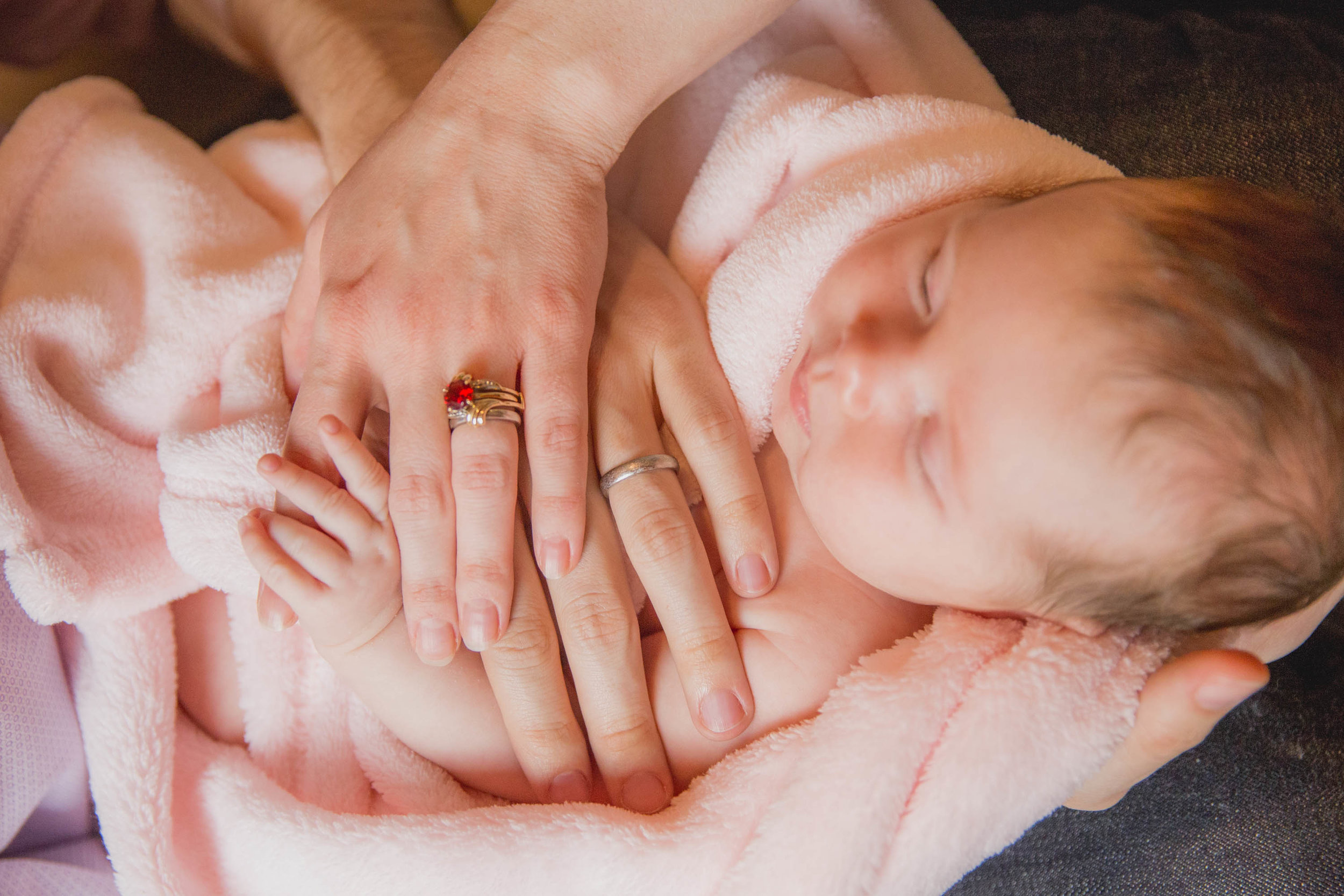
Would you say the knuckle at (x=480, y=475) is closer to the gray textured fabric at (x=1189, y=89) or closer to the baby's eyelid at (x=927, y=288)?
the baby's eyelid at (x=927, y=288)

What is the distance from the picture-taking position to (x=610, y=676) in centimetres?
95

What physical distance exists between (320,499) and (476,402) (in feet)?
0.60

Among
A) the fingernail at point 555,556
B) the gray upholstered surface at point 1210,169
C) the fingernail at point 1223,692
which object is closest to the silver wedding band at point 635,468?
the fingernail at point 555,556

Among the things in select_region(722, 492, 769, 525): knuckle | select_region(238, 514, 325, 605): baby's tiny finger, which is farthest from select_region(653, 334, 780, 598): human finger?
select_region(238, 514, 325, 605): baby's tiny finger

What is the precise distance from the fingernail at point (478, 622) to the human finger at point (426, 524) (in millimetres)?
14

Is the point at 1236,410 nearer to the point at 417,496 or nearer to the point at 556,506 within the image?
the point at 556,506

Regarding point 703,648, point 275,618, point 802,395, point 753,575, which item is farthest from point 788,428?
point 275,618

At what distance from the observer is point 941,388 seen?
2.84 ft

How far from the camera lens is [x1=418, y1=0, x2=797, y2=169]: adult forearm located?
3.34 feet

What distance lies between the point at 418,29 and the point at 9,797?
4.02ft

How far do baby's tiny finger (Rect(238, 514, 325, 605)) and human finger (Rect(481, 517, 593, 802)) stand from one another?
0.67ft

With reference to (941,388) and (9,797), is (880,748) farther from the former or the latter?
(9,797)

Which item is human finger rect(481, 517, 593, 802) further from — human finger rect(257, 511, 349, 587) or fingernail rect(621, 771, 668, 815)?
human finger rect(257, 511, 349, 587)

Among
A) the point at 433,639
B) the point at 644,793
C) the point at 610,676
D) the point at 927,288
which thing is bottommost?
the point at 644,793
